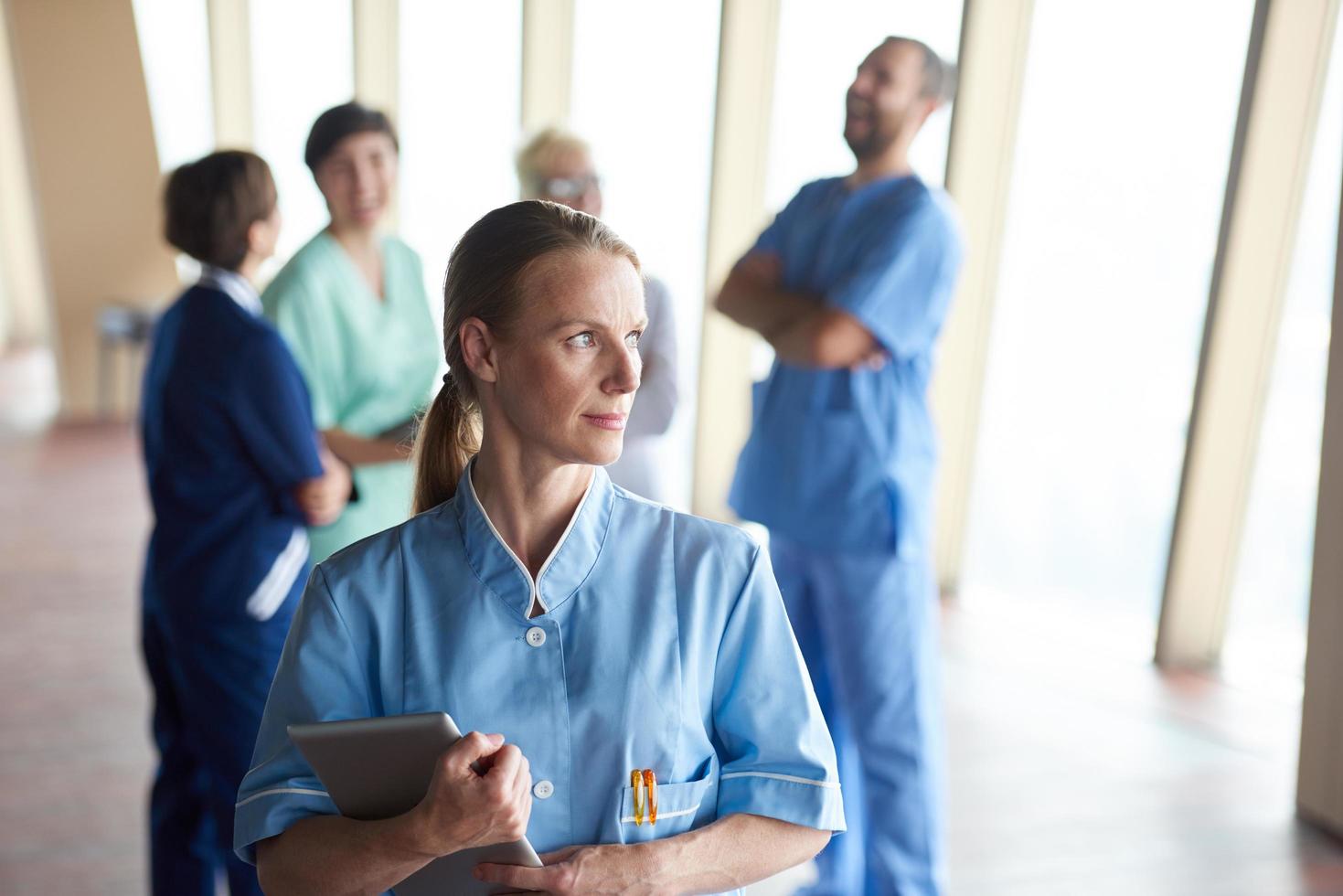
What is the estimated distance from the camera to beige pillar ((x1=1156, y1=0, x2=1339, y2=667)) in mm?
3566

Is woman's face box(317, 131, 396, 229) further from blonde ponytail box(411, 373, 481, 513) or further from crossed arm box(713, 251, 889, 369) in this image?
blonde ponytail box(411, 373, 481, 513)

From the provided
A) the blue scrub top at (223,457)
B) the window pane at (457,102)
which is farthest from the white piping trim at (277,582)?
the window pane at (457,102)

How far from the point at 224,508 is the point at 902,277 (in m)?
1.25

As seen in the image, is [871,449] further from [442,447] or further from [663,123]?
[663,123]

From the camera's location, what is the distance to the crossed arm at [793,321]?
7.43 ft

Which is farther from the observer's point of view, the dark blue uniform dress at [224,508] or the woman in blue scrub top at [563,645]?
the dark blue uniform dress at [224,508]

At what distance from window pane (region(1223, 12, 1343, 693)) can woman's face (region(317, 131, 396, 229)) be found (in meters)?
2.70

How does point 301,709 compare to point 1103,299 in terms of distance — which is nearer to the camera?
point 301,709

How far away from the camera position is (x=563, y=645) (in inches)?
45.0

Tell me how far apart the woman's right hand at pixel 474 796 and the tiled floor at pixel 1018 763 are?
183 cm

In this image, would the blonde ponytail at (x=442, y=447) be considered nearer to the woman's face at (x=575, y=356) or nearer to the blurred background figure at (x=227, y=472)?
the woman's face at (x=575, y=356)

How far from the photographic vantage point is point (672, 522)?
122 cm

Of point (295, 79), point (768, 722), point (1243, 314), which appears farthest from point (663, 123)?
point (768, 722)

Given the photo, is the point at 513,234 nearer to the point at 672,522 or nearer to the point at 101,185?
the point at 672,522
